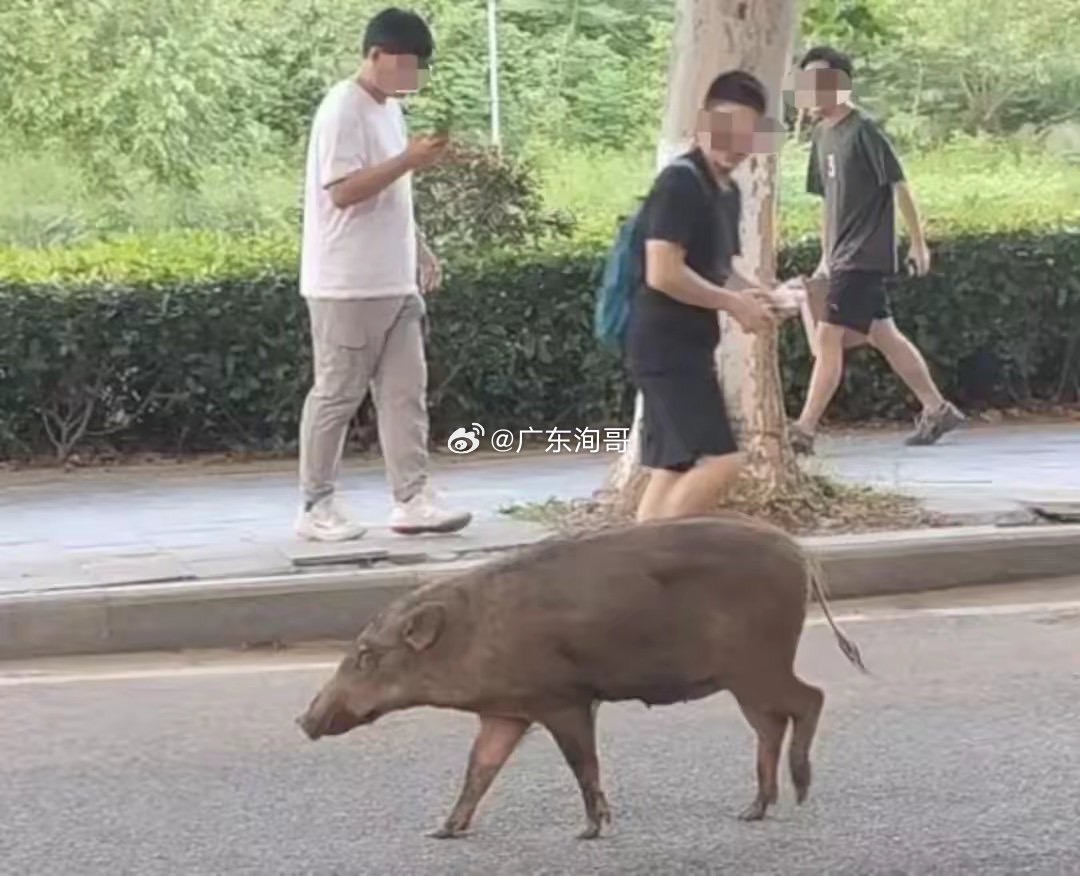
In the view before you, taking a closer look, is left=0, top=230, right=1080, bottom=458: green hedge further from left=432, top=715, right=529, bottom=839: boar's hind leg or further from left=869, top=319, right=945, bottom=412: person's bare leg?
left=432, top=715, right=529, bottom=839: boar's hind leg

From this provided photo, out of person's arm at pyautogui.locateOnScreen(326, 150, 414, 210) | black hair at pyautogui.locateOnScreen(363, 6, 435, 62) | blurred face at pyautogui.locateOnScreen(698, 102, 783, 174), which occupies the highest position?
black hair at pyautogui.locateOnScreen(363, 6, 435, 62)

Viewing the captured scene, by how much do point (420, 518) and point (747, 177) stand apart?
6.23ft

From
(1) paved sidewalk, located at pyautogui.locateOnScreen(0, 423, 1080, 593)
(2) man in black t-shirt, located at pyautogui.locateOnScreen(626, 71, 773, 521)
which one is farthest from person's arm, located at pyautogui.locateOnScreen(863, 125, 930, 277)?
(2) man in black t-shirt, located at pyautogui.locateOnScreen(626, 71, 773, 521)

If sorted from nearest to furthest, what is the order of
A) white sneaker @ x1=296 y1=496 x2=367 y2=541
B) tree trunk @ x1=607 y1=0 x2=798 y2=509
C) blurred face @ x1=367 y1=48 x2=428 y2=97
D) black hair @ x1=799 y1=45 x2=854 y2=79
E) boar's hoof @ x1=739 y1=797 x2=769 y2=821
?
boar's hoof @ x1=739 y1=797 x2=769 y2=821 < blurred face @ x1=367 y1=48 x2=428 y2=97 < white sneaker @ x1=296 y1=496 x2=367 y2=541 < tree trunk @ x1=607 y1=0 x2=798 y2=509 < black hair @ x1=799 y1=45 x2=854 y2=79

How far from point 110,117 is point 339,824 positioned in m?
10.4

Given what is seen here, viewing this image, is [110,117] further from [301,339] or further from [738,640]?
[738,640]

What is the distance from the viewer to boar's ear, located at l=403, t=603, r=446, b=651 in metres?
5.33

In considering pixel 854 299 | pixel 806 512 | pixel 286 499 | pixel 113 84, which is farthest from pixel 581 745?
pixel 113 84

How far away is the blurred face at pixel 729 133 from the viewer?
6.93 m

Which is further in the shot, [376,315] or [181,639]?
[376,315]

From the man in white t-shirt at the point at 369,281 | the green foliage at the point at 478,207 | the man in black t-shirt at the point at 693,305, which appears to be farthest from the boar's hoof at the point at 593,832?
the green foliage at the point at 478,207

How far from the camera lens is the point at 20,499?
1026 cm

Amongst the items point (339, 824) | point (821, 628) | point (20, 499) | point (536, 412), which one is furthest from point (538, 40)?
point (339, 824)

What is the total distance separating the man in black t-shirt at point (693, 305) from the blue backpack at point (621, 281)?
0.04 m
